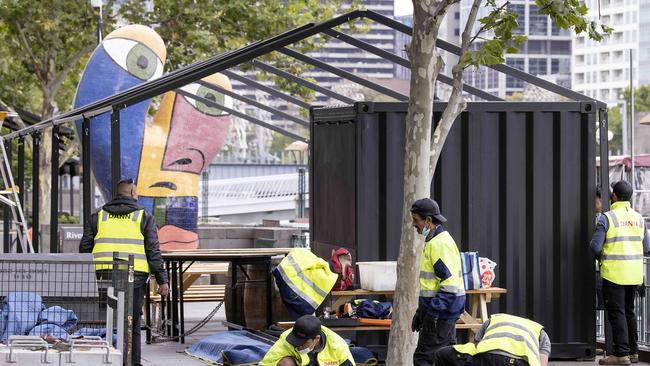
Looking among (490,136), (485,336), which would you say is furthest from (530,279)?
(485,336)

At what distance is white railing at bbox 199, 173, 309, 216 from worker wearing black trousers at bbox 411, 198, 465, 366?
56.3 metres

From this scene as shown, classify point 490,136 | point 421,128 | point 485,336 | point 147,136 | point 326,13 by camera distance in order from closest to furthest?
point 485,336 → point 421,128 → point 490,136 → point 147,136 → point 326,13

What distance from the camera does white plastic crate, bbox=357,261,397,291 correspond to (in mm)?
12297

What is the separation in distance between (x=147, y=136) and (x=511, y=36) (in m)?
12.1

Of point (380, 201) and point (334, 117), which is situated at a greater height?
point (334, 117)

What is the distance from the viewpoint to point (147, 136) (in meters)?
22.5

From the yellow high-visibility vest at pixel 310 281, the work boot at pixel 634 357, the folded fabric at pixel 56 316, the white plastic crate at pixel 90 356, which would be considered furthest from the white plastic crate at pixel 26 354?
the work boot at pixel 634 357

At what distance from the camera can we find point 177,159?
23156mm

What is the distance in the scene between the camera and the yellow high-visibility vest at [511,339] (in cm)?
837

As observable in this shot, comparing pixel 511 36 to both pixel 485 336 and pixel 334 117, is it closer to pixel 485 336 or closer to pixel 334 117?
pixel 334 117

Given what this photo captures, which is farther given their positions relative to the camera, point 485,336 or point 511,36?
point 511,36

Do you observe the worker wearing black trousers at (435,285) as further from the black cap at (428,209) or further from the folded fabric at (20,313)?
the folded fabric at (20,313)

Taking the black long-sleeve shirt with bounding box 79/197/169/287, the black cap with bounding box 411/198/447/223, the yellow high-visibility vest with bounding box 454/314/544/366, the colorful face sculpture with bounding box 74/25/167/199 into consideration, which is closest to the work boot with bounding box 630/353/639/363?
the black cap with bounding box 411/198/447/223

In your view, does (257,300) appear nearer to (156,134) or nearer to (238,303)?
(238,303)
